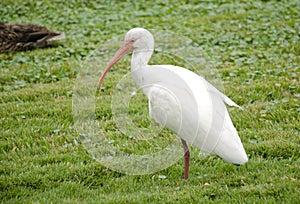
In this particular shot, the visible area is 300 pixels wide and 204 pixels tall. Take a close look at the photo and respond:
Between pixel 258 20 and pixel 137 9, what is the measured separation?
10.4 feet

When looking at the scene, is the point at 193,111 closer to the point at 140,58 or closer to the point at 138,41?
the point at 140,58

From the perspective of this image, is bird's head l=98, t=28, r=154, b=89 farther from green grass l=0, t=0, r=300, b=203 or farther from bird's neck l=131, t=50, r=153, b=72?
green grass l=0, t=0, r=300, b=203

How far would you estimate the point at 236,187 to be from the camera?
414 cm

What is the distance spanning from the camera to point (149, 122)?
218 inches

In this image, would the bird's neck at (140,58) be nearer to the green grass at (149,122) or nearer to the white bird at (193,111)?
the white bird at (193,111)

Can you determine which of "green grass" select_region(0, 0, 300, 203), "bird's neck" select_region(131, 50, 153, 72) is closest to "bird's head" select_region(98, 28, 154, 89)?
"bird's neck" select_region(131, 50, 153, 72)

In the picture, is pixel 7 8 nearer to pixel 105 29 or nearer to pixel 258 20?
pixel 105 29

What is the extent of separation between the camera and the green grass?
4164mm

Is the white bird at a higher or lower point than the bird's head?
lower

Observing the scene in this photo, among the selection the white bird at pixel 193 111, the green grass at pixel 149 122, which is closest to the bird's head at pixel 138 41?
the white bird at pixel 193 111

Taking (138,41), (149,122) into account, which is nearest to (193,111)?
(138,41)

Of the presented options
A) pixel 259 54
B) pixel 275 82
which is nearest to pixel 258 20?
pixel 259 54

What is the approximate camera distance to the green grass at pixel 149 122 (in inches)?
164

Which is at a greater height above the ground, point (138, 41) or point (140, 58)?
point (138, 41)
